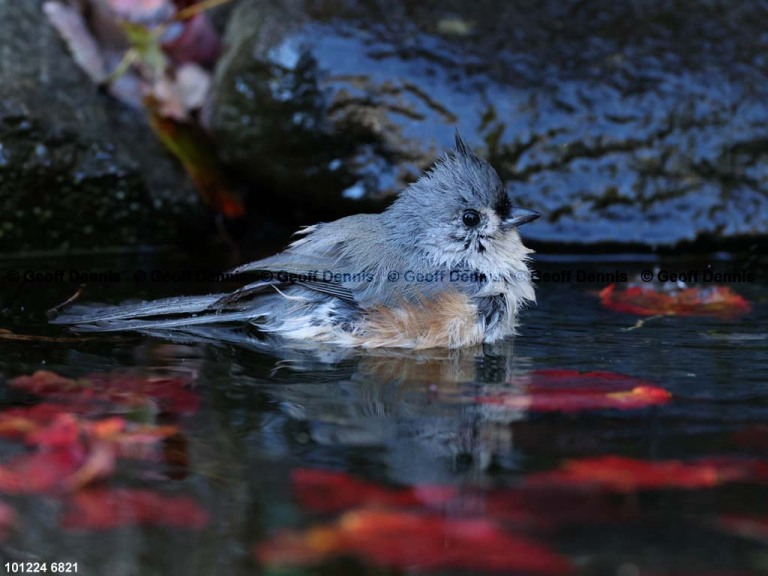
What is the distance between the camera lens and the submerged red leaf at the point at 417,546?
6.98 feet

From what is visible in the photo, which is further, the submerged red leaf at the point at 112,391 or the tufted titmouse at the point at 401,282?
the tufted titmouse at the point at 401,282

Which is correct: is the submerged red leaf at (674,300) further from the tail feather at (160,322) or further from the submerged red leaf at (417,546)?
the submerged red leaf at (417,546)

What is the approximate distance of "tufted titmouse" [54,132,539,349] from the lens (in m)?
4.12

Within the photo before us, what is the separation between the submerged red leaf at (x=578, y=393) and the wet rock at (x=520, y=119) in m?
2.51

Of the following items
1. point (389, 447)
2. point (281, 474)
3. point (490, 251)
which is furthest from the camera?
point (490, 251)

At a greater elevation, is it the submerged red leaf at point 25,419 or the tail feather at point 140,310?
the tail feather at point 140,310

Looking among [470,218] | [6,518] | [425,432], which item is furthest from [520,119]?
[6,518]

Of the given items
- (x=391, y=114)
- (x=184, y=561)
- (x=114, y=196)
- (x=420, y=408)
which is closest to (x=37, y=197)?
(x=114, y=196)

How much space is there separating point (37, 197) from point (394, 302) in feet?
9.71

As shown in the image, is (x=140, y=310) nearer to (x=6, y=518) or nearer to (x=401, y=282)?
(x=401, y=282)

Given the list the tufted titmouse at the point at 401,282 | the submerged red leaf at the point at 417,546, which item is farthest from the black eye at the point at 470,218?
the submerged red leaf at the point at 417,546

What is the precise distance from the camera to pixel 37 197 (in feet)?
19.1

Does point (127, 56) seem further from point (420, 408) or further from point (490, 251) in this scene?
point (420, 408)

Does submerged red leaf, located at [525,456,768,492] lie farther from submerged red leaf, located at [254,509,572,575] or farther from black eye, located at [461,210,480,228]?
black eye, located at [461,210,480,228]
